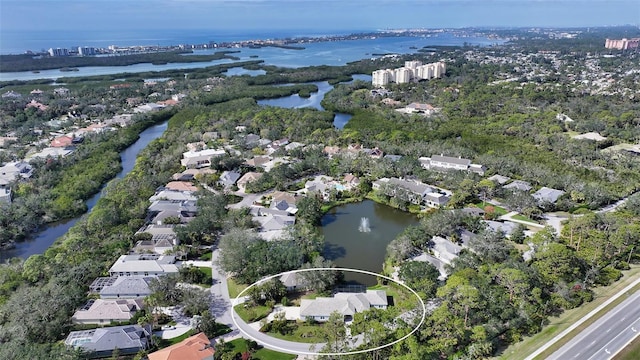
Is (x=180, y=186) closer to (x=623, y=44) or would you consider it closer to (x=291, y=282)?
(x=291, y=282)

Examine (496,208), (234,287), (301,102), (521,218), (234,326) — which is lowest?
(234,326)

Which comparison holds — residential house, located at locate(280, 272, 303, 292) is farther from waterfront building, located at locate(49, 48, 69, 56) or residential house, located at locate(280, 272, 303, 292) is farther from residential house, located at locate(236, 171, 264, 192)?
waterfront building, located at locate(49, 48, 69, 56)

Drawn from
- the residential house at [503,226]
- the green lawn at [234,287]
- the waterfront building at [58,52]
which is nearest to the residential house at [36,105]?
the green lawn at [234,287]

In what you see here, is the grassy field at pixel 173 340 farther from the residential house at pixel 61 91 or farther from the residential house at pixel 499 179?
the residential house at pixel 61 91

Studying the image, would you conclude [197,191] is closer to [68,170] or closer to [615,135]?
[68,170]

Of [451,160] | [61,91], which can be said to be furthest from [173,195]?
[61,91]

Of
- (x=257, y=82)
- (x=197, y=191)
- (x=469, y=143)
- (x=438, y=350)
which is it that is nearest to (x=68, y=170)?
(x=197, y=191)

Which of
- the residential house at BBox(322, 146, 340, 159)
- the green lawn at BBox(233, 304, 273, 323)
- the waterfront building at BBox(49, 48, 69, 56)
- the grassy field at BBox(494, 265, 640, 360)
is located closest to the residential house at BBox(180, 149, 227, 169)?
the residential house at BBox(322, 146, 340, 159)
